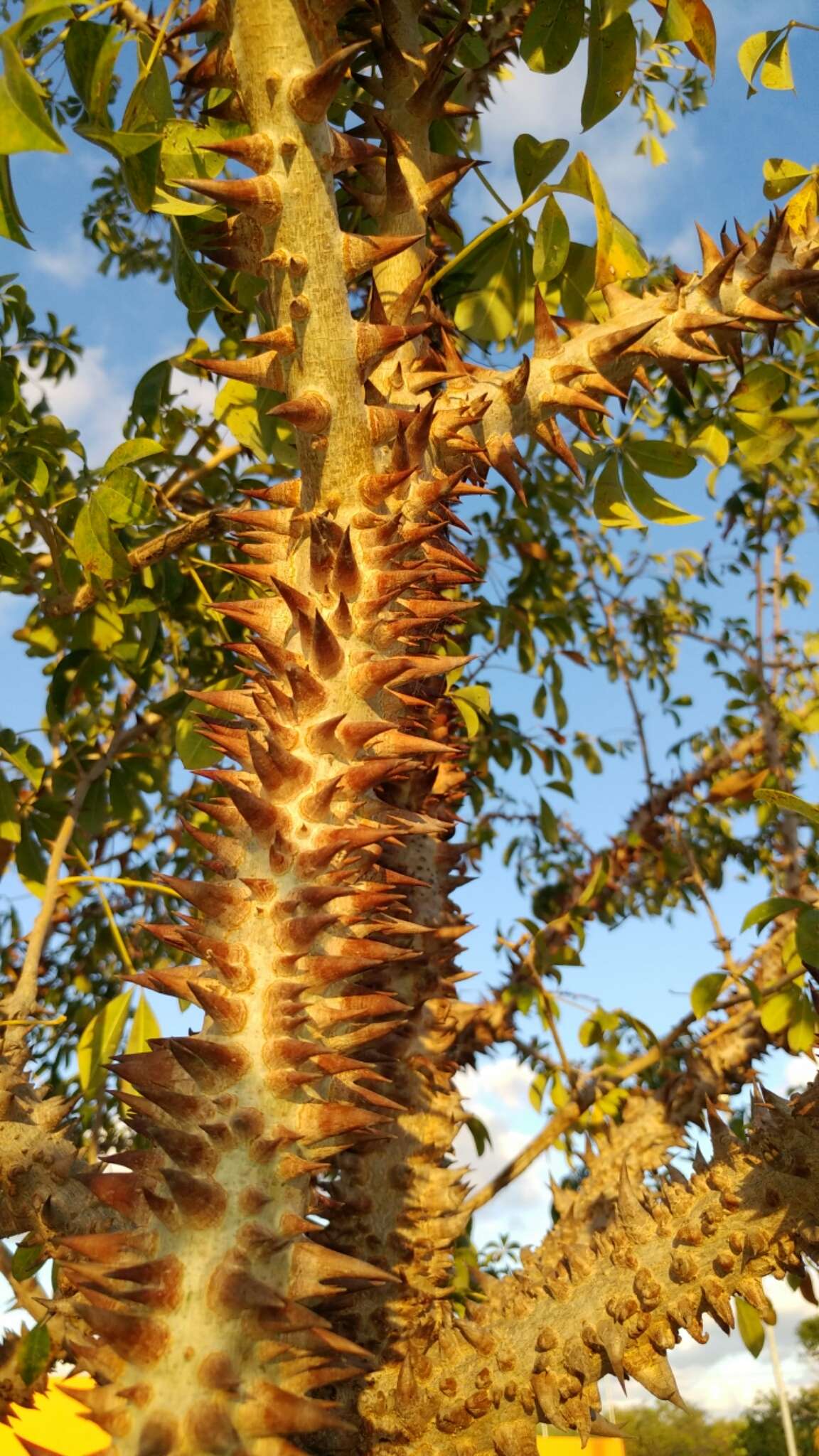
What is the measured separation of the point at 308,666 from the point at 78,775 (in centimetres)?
165

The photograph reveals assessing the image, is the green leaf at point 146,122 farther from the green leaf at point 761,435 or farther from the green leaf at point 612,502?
the green leaf at point 761,435

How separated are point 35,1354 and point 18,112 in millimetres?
1682

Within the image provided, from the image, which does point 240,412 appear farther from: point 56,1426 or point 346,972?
point 56,1426

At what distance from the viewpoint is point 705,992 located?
2.07 metres

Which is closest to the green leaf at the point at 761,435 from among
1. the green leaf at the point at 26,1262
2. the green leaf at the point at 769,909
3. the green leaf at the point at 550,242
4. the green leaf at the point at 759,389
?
the green leaf at the point at 759,389

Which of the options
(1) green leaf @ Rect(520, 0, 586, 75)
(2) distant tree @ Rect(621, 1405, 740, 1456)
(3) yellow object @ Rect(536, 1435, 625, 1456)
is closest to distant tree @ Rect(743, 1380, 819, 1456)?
(2) distant tree @ Rect(621, 1405, 740, 1456)

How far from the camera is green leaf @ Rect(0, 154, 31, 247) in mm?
1188

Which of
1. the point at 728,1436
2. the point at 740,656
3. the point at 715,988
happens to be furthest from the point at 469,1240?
the point at 728,1436

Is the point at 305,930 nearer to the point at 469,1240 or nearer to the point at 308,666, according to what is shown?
the point at 308,666

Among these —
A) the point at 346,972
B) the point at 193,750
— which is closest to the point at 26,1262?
the point at 193,750

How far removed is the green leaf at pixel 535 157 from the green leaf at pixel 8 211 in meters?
0.88

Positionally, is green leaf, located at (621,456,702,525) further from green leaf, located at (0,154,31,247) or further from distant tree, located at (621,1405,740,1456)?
distant tree, located at (621,1405,740,1456)

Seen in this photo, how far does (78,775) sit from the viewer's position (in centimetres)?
276

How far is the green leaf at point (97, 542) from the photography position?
1954mm
